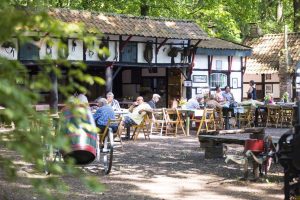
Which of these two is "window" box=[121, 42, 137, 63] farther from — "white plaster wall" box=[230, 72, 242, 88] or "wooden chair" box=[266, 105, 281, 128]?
"white plaster wall" box=[230, 72, 242, 88]

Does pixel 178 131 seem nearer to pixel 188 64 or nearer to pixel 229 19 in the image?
pixel 188 64

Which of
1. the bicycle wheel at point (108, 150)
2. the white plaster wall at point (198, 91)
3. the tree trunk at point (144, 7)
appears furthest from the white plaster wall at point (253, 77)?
the bicycle wheel at point (108, 150)

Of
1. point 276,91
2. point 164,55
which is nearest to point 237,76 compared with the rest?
point 276,91

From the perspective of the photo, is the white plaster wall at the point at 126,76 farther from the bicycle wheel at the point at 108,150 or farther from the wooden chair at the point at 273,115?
the bicycle wheel at the point at 108,150

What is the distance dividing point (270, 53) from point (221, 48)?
586 centimetres

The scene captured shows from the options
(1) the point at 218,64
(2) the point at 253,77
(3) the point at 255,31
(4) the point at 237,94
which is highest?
(3) the point at 255,31

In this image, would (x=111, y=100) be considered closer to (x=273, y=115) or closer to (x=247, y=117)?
(x=247, y=117)

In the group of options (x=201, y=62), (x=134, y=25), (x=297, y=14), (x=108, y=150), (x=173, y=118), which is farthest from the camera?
(x=297, y=14)

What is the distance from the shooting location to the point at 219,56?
25.0 metres

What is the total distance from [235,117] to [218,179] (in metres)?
9.97

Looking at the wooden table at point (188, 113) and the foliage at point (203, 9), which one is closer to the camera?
the wooden table at point (188, 113)

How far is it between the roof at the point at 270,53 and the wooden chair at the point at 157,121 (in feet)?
38.8

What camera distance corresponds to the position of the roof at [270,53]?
2811 centimetres

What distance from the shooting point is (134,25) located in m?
20.7
